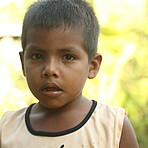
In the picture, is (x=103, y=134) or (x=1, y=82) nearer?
(x=103, y=134)

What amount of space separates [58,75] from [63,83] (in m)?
0.05

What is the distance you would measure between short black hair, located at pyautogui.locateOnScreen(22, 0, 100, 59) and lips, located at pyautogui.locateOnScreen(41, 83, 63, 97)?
0.27 m

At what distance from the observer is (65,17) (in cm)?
195

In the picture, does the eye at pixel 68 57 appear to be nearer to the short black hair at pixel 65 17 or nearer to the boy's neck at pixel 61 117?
the short black hair at pixel 65 17

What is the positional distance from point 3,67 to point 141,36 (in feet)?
6.27

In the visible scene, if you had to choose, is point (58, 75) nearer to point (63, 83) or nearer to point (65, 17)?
point (63, 83)

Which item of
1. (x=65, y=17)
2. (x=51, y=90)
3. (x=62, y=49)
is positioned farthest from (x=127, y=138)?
(x=65, y=17)

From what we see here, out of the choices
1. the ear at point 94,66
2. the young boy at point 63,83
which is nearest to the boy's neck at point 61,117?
the young boy at point 63,83

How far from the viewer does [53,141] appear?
197cm

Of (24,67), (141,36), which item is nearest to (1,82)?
(141,36)

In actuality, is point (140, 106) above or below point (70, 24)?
below

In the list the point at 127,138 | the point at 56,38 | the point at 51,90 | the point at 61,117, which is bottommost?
the point at 127,138

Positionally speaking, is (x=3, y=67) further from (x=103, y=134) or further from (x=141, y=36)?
(x=103, y=134)

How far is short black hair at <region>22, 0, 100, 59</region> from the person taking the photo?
1927 mm
